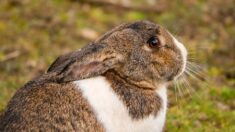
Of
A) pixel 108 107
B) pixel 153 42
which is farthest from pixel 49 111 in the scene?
pixel 153 42

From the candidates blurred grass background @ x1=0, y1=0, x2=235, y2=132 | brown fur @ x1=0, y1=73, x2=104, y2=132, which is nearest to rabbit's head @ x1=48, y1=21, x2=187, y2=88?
brown fur @ x1=0, y1=73, x2=104, y2=132

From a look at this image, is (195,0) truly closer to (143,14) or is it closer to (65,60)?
(143,14)

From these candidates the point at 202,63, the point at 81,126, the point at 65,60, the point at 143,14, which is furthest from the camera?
the point at 143,14

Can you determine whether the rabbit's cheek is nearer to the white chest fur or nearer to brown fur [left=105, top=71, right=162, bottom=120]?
brown fur [left=105, top=71, right=162, bottom=120]

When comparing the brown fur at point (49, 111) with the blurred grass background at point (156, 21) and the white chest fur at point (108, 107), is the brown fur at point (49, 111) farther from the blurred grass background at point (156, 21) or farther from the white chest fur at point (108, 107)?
the blurred grass background at point (156, 21)

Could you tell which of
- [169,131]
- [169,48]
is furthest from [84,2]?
[169,48]

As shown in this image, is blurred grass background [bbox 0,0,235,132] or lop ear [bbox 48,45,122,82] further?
blurred grass background [bbox 0,0,235,132]

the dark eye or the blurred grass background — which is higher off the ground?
the blurred grass background

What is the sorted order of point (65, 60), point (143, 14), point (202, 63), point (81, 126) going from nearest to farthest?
point (81, 126), point (65, 60), point (202, 63), point (143, 14)
